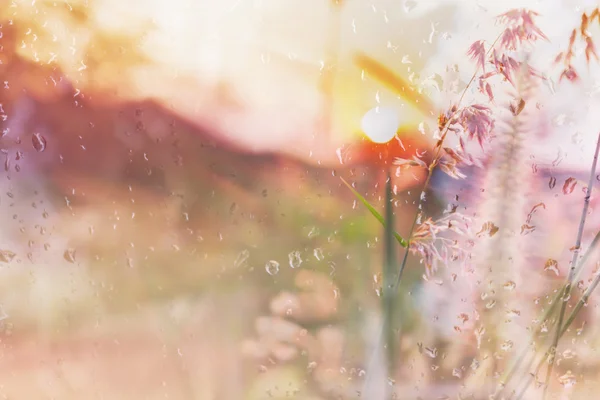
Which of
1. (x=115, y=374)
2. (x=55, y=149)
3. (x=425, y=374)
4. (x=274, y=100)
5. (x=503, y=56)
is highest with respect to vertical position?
(x=503, y=56)

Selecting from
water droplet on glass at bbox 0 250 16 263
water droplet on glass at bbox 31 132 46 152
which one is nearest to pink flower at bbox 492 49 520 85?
water droplet on glass at bbox 31 132 46 152

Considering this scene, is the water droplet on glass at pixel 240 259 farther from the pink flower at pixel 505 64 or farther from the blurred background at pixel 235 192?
the pink flower at pixel 505 64

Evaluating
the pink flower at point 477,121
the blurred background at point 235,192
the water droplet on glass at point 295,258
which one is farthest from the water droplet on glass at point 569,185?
the water droplet on glass at point 295,258

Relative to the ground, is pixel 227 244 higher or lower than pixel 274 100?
lower

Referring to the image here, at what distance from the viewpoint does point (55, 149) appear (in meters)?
0.59

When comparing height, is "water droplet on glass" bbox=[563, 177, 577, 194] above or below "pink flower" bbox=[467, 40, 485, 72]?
below

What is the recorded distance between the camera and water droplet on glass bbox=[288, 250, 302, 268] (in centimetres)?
62

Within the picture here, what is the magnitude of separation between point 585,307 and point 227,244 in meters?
0.55

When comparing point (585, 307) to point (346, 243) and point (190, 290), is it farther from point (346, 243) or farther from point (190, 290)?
point (190, 290)

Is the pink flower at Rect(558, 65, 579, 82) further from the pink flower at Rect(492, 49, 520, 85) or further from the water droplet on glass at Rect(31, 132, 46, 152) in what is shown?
the water droplet on glass at Rect(31, 132, 46, 152)

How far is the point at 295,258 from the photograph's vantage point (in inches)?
24.3

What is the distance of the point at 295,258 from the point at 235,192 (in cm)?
13

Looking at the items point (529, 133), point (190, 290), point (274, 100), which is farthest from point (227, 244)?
point (529, 133)

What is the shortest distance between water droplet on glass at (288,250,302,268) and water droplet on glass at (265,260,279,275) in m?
0.02
